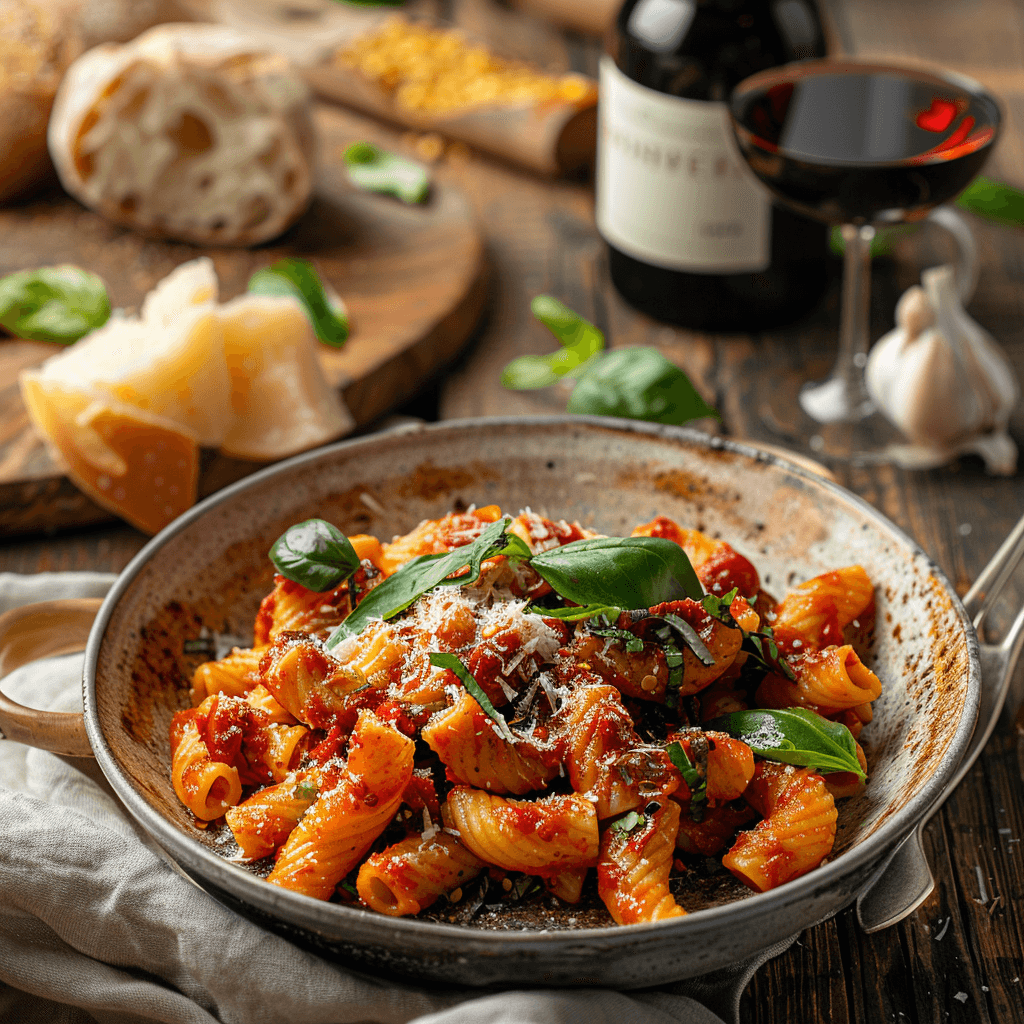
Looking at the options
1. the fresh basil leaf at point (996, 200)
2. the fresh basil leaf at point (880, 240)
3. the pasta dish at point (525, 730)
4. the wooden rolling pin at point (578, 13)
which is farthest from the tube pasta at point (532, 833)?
the wooden rolling pin at point (578, 13)

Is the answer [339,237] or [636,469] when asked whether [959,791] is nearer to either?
[636,469]

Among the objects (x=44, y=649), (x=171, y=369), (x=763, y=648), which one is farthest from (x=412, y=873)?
(x=171, y=369)

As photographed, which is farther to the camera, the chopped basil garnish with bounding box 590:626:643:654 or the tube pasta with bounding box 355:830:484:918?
the chopped basil garnish with bounding box 590:626:643:654

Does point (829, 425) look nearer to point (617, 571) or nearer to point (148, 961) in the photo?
point (617, 571)

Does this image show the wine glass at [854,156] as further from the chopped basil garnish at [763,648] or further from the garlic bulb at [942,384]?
the chopped basil garnish at [763,648]

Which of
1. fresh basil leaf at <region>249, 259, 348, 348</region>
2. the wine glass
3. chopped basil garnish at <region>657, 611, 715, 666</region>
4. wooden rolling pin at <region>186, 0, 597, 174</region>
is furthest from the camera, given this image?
wooden rolling pin at <region>186, 0, 597, 174</region>

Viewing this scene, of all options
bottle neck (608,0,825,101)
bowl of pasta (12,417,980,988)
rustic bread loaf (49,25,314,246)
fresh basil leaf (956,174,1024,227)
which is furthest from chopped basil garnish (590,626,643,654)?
fresh basil leaf (956,174,1024,227)

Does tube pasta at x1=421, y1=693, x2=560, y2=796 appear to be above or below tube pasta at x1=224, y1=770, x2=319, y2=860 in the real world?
above

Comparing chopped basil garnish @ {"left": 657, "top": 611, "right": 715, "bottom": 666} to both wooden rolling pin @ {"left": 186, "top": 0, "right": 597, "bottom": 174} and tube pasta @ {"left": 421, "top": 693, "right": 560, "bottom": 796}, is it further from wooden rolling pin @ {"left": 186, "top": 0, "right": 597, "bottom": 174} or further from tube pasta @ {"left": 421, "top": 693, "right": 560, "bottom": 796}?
wooden rolling pin @ {"left": 186, "top": 0, "right": 597, "bottom": 174}
